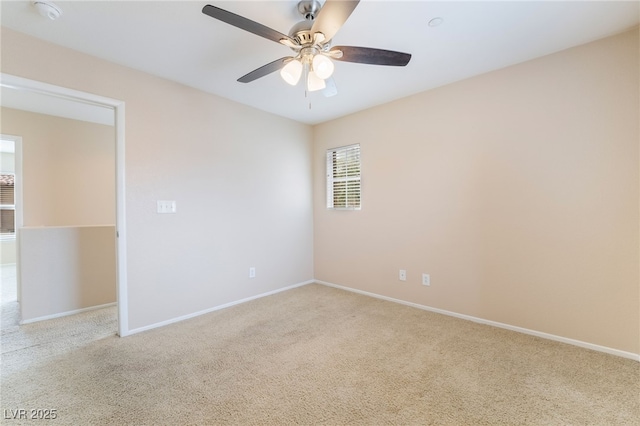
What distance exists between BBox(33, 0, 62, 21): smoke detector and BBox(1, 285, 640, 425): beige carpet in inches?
94.6

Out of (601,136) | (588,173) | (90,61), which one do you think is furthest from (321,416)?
(90,61)

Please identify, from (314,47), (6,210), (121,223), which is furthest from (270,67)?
(6,210)

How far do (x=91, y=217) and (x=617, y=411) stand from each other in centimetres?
598

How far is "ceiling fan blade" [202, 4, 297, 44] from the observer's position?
1334mm

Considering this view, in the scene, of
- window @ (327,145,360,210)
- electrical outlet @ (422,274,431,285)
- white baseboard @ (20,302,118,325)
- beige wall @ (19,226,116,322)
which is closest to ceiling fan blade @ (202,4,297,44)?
window @ (327,145,360,210)

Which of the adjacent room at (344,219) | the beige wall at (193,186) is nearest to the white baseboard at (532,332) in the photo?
the adjacent room at (344,219)

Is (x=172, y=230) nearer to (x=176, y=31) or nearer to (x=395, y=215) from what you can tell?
(x=176, y=31)

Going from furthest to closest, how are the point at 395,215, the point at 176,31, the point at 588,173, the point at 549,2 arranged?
the point at 395,215, the point at 588,173, the point at 176,31, the point at 549,2

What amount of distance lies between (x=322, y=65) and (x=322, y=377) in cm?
198

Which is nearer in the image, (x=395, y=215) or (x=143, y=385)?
(x=143, y=385)

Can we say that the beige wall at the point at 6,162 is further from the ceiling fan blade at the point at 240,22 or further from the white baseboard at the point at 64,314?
the ceiling fan blade at the point at 240,22

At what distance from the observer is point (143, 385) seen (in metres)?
1.74

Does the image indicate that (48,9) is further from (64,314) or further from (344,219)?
(344,219)

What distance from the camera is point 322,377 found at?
182cm
